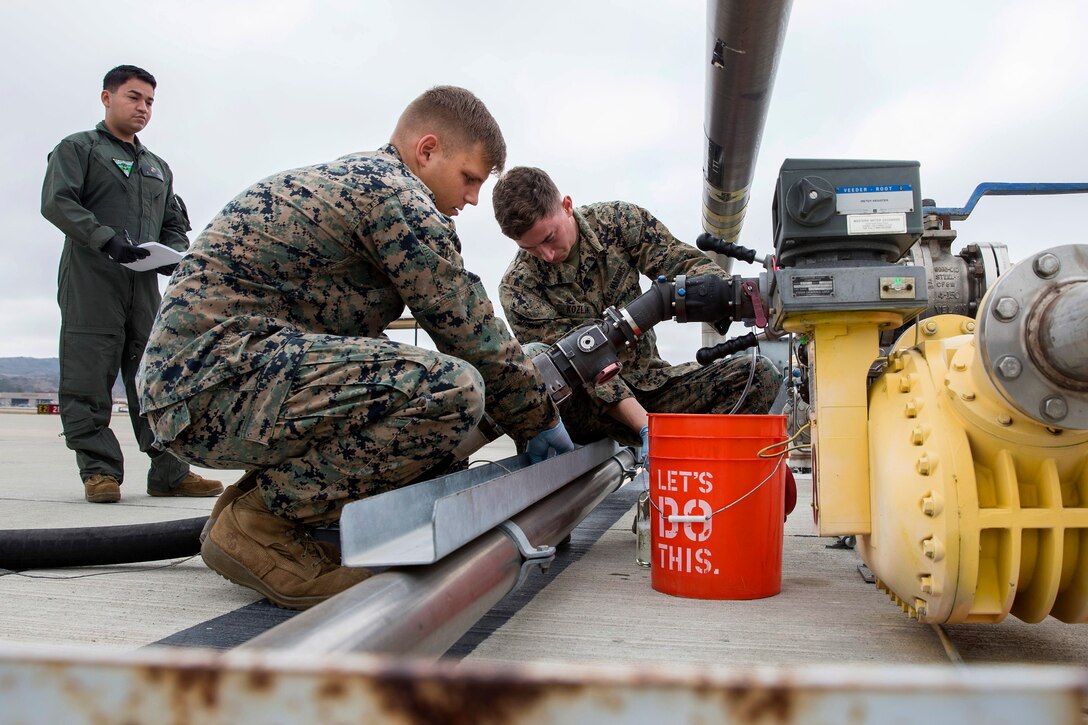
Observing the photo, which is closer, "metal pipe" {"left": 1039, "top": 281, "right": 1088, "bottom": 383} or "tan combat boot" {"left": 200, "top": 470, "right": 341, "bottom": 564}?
"metal pipe" {"left": 1039, "top": 281, "right": 1088, "bottom": 383}

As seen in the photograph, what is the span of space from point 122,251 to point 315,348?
2.19 metres

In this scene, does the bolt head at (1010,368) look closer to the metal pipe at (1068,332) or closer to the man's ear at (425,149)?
the metal pipe at (1068,332)

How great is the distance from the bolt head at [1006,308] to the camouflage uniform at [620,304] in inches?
75.7

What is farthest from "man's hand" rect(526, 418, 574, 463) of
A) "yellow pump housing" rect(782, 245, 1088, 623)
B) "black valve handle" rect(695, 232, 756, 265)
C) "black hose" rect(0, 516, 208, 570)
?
"yellow pump housing" rect(782, 245, 1088, 623)

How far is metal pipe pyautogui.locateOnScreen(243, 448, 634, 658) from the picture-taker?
2.84 ft

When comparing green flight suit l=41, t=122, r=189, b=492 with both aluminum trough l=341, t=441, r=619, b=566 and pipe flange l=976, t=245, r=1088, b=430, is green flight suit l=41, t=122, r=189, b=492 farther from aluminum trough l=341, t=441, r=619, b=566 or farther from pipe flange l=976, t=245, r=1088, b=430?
pipe flange l=976, t=245, r=1088, b=430

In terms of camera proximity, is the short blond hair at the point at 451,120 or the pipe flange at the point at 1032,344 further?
the short blond hair at the point at 451,120

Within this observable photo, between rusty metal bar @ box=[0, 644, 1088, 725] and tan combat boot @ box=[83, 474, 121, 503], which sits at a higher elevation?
rusty metal bar @ box=[0, 644, 1088, 725]

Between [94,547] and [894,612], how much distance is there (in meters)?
2.00

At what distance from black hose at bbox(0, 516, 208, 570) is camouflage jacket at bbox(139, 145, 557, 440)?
0.53m

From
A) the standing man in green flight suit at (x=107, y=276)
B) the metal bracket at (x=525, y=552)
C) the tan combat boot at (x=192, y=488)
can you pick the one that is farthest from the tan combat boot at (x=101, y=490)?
the metal bracket at (x=525, y=552)

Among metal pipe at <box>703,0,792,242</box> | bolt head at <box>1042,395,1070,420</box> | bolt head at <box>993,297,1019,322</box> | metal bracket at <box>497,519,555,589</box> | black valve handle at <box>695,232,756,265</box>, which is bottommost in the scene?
metal bracket at <box>497,519,555,589</box>

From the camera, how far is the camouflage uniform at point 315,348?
5.68 ft

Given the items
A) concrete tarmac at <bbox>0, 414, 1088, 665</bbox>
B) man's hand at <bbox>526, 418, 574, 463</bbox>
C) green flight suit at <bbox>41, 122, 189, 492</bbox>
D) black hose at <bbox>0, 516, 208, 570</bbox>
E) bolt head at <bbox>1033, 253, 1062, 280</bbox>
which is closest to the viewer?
bolt head at <bbox>1033, 253, 1062, 280</bbox>
